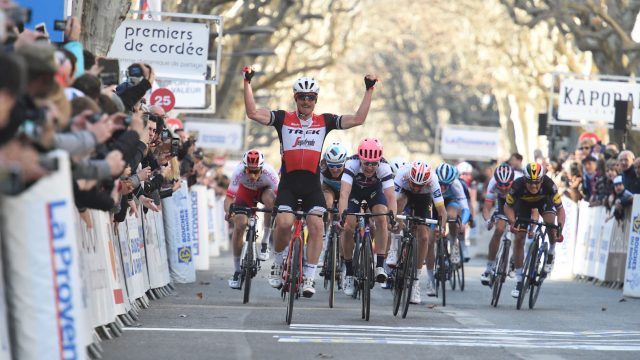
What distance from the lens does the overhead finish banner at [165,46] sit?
24.0 metres

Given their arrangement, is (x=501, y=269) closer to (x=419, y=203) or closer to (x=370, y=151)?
(x=419, y=203)

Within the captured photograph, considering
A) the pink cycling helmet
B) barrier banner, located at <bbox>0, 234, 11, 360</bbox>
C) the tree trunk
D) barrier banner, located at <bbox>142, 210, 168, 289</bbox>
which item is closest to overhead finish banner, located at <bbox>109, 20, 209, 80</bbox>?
the tree trunk

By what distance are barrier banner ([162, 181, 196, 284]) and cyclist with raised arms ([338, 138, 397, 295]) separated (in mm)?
3986

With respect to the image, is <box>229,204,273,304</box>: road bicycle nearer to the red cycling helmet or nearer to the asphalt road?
the asphalt road

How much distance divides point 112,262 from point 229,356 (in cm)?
222

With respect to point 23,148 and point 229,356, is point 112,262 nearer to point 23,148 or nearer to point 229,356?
point 229,356

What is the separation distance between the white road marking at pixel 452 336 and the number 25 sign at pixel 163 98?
12.3m

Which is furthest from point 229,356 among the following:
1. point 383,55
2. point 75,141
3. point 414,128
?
point 414,128

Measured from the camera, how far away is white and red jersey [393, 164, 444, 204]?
17.8 meters

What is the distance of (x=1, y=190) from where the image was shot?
7.88 meters

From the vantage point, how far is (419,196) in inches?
733

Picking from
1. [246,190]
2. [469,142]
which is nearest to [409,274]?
[246,190]

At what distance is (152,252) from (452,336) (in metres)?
5.37

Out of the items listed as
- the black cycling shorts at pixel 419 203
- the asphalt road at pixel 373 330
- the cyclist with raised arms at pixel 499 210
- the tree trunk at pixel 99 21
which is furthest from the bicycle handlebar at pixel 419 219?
the tree trunk at pixel 99 21
